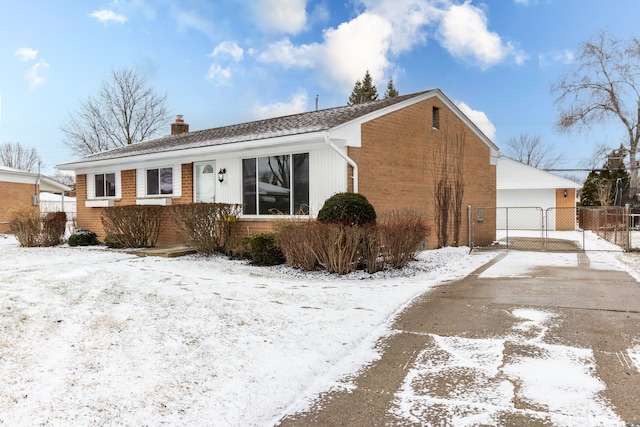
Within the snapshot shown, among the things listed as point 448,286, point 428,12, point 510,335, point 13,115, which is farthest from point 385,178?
point 13,115

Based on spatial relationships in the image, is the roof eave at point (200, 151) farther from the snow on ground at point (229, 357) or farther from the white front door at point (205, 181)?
the snow on ground at point (229, 357)

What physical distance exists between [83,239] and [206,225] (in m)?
5.73

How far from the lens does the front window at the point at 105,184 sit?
635 inches

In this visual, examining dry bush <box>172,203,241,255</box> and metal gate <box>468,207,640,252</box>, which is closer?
dry bush <box>172,203,241,255</box>

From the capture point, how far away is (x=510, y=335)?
5.08 meters

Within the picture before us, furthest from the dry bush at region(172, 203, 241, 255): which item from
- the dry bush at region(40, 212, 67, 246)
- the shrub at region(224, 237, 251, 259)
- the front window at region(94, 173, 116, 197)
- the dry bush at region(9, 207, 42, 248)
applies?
the dry bush at region(9, 207, 42, 248)

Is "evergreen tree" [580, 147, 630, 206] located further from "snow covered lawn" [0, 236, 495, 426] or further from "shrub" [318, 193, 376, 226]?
"snow covered lawn" [0, 236, 495, 426]

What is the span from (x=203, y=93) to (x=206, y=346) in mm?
13652

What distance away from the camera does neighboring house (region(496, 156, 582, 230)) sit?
2666 centimetres

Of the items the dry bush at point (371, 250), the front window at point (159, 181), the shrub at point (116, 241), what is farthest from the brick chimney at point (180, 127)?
the dry bush at point (371, 250)

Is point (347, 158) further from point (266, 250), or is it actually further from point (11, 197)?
point (11, 197)

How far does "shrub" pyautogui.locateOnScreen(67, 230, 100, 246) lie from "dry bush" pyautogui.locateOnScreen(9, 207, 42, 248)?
1.00 metres

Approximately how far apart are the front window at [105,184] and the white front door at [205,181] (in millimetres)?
4241

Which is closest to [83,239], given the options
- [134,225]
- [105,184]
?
[105,184]
